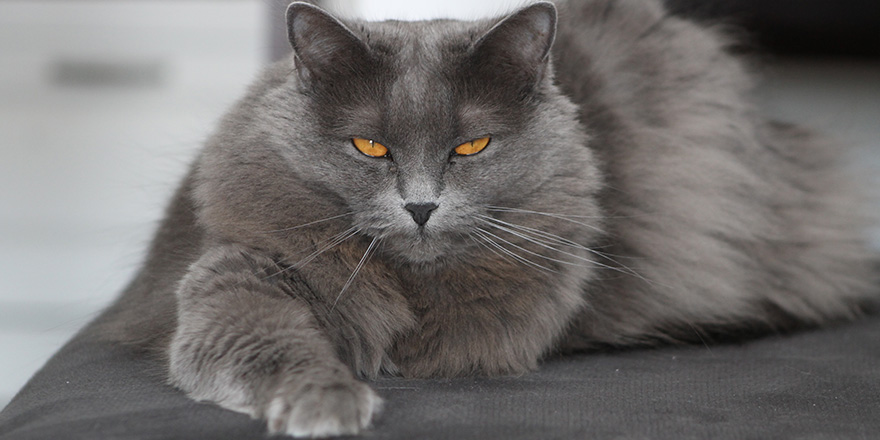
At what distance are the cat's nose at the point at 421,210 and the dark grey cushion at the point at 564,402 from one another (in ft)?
0.87

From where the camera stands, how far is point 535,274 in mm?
1420

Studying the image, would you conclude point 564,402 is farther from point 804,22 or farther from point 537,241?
point 804,22

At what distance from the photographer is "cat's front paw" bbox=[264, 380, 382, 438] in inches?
40.5

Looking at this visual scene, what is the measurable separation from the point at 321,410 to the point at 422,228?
13.8 inches

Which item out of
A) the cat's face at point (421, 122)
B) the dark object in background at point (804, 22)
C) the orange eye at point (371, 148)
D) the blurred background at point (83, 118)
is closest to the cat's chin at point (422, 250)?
the cat's face at point (421, 122)

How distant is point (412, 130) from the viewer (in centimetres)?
127

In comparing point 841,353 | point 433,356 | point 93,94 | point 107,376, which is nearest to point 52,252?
point 93,94

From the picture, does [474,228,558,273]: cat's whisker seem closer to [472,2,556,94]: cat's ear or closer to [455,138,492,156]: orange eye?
[455,138,492,156]: orange eye

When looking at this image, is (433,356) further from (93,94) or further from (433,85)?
→ (93,94)

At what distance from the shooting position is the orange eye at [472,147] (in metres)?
1.31

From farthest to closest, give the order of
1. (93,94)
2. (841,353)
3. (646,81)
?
(93,94)
(646,81)
(841,353)

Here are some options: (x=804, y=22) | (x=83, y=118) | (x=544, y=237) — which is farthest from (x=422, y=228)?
(x=83, y=118)

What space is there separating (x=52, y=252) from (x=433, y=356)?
2.61 metres

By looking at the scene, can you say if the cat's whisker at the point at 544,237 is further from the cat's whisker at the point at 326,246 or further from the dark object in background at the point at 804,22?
the dark object in background at the point at 804,22
